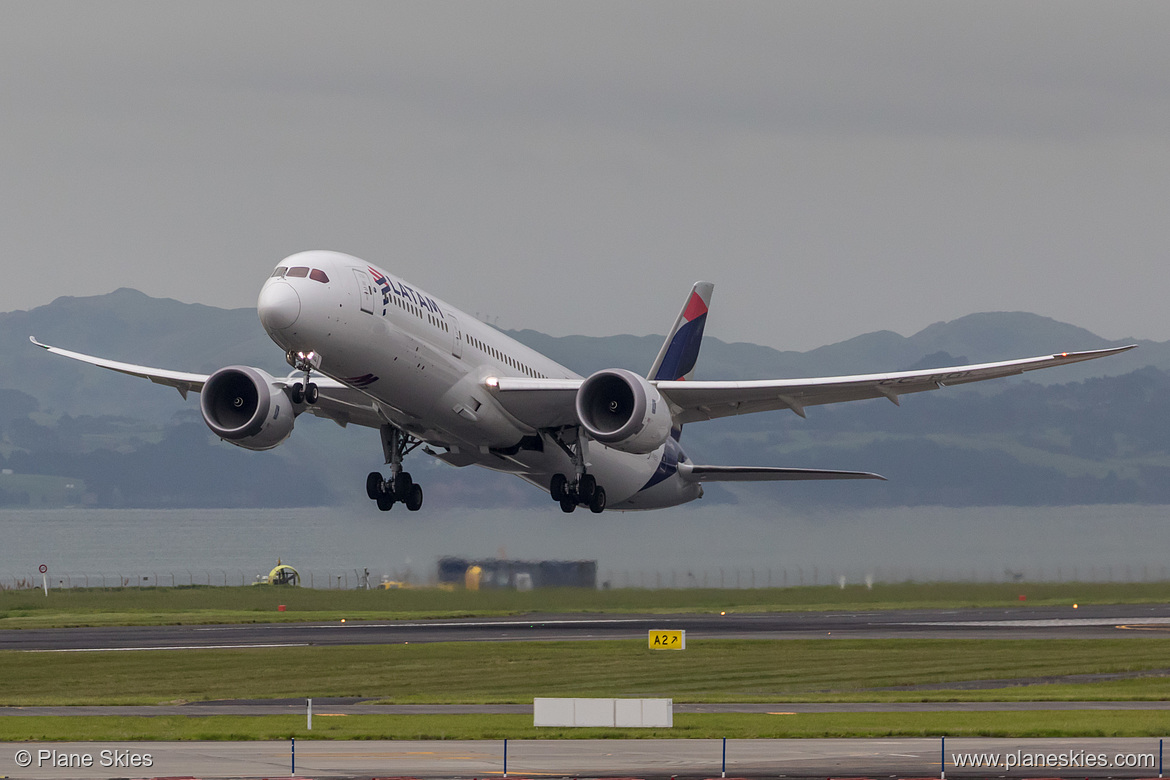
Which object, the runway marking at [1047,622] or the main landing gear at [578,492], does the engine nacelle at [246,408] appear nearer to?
the main landing gear at [578,492]

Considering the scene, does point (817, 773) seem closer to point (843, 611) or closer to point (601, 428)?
point (601, 428)

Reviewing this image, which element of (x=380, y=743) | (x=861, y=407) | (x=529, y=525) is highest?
(x=861, y=407)

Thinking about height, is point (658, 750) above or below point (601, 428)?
below

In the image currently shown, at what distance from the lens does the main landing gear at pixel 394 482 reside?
151 feet

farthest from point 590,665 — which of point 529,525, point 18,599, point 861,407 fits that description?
point 861,407

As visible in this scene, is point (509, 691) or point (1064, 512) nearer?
point (509, 691)

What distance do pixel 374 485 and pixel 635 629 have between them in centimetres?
1776

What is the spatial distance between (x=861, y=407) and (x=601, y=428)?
4596 inches

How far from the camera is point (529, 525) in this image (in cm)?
6794

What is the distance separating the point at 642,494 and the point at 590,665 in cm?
783

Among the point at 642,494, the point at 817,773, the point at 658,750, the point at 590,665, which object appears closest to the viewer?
the point at 817,773

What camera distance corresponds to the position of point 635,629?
6047cm

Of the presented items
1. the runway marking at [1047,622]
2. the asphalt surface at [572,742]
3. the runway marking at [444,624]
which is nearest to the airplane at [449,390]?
the asphalt surface at [572,742]

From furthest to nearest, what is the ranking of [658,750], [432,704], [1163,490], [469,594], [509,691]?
1. [1163,490]
2. [469,594]
3. [509,691]
4. [432,704]
5. [658,750]
